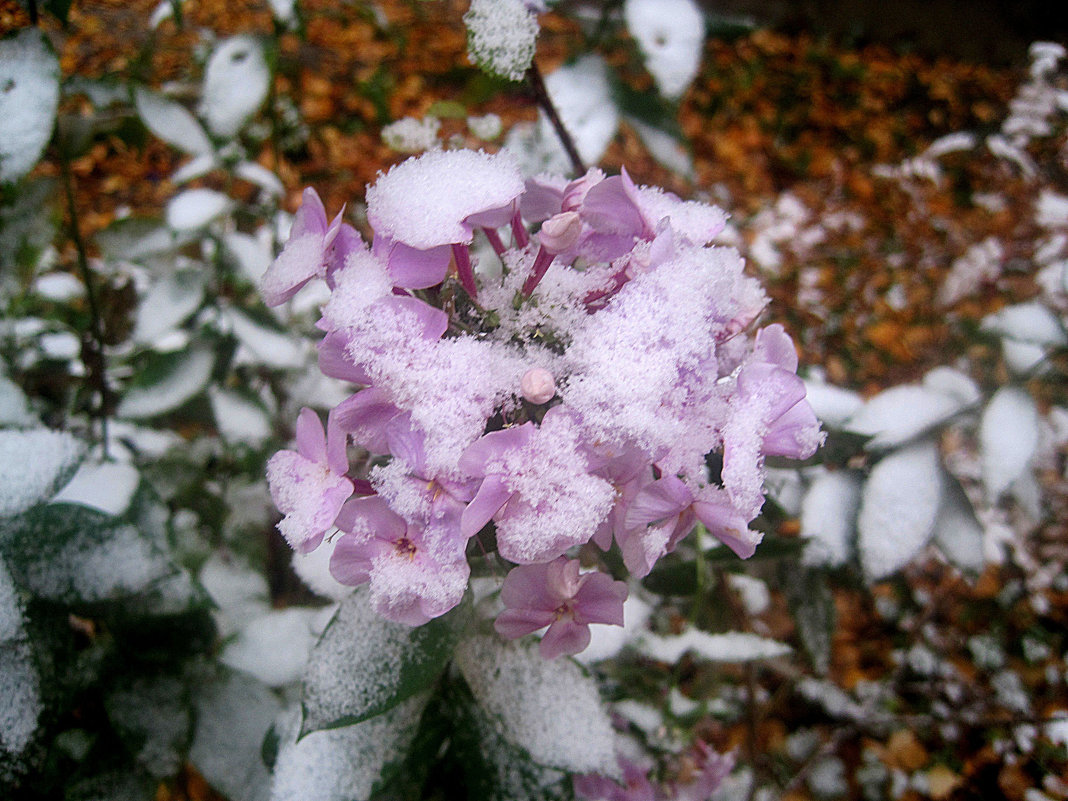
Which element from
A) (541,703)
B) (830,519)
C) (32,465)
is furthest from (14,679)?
(830,519)

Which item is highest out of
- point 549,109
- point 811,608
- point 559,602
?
point 549,109

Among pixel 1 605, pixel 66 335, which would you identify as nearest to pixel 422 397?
pixel 1 605

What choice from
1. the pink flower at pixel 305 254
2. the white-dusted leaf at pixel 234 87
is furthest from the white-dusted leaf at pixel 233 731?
the white-dusted leaf at pixel 234 87

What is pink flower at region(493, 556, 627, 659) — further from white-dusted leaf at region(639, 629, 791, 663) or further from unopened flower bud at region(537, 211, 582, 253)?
white-dusted leaf at region(639, 629, 791, 663)

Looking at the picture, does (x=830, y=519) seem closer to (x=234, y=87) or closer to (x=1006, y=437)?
(x=1006, y=437)

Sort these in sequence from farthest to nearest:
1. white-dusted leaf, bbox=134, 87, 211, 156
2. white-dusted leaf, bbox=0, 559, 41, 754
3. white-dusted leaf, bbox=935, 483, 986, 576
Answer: white-dusted leaf, bbox=134, 87, 211, 156, white-dusted leaf, bbox=935, 483, 986, 576, white-dusted leaf, bbox=0, 559, 41, 754

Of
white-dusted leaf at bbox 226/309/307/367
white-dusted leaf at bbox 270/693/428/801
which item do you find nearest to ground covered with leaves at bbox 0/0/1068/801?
white-dusted leaf at bbox 226/309/307/367
